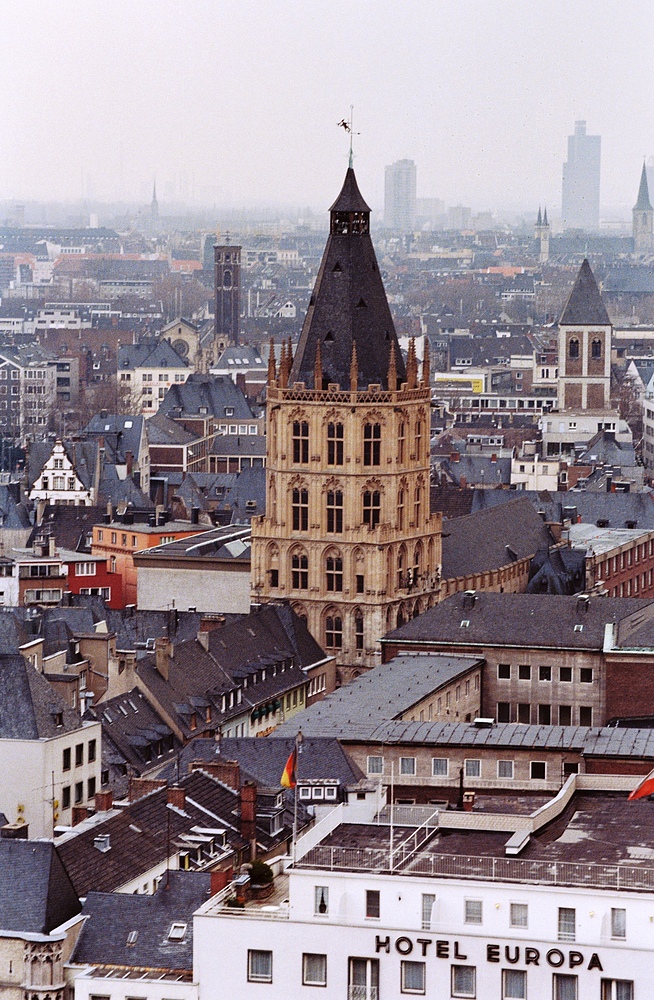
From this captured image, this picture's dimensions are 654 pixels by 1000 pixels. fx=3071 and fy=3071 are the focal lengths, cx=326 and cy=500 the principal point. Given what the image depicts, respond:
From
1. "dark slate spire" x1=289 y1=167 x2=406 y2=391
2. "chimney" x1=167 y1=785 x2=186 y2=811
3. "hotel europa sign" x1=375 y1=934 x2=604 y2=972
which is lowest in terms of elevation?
"chimney" x1=167 y1=785 x2=186 y2=811

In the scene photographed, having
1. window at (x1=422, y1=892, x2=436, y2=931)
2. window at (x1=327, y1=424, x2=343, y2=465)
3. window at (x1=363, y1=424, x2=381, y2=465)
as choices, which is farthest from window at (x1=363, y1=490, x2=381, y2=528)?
window at (x1=422, y1=892, x2=436, y2=931)

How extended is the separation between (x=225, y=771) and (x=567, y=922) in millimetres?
21630

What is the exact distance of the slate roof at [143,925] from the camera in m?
56.0

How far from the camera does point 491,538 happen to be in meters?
118

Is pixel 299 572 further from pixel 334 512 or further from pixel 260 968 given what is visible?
pixel 260 968

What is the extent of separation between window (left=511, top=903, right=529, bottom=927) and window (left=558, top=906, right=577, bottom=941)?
1.98 ft

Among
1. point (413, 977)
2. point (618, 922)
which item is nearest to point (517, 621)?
point (413, 977)

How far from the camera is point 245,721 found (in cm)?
9381

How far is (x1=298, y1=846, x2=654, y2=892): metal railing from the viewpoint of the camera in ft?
170

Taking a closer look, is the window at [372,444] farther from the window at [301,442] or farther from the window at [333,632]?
the window at [333,632]

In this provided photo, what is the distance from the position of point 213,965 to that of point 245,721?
40773mm

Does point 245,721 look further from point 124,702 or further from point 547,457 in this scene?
point 547,457

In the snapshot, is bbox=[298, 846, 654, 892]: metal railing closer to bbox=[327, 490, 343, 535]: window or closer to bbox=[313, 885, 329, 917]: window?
bbox=[313, 885, 329, 917]: window

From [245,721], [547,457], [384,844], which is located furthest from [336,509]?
[547,457]
